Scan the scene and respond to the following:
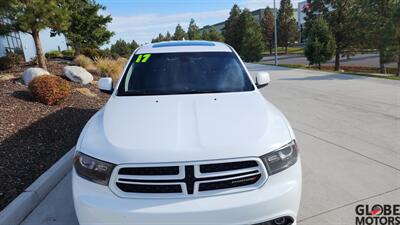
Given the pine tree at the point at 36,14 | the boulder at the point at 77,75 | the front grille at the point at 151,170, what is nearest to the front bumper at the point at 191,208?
the front grille at the point at 151,170

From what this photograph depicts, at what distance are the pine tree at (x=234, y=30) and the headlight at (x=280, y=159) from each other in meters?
40.7

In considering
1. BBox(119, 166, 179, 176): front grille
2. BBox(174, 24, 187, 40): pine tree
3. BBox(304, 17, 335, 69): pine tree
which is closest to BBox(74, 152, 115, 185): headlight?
BBox(119, 166, 179, 176): front grille

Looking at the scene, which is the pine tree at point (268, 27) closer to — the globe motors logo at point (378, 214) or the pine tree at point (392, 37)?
the pine tree at point (392, 37)

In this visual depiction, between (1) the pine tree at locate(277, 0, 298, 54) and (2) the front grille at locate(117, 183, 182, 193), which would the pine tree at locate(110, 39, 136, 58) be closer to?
(1) the pine tree at locate(277, 0, 298, 54)

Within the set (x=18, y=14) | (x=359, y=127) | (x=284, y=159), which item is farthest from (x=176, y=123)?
(x=18, y=14)

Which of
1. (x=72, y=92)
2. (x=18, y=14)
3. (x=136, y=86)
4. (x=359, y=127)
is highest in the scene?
(x=18, y=14)

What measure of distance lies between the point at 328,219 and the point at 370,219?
406mm

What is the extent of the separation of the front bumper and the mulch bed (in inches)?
69.4

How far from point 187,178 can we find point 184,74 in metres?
1.90

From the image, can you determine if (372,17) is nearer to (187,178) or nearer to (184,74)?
(184,74)

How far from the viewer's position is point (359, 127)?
6539 mm

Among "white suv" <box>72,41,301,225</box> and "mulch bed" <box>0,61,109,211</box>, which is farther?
"mulch bed" <box>0,61,109,211</box>

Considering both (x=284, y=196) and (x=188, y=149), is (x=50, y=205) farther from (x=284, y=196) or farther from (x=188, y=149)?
Result: (x=284, y=196)

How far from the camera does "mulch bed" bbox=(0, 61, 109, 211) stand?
446cm
